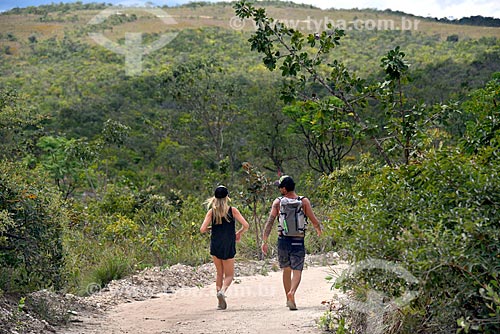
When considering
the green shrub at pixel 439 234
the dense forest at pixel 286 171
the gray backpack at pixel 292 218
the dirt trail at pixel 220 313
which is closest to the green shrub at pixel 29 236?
the dense forest at pixel 286 171

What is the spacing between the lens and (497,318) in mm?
4734

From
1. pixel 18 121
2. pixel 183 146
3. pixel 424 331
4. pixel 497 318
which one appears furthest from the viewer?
pixel 183 146

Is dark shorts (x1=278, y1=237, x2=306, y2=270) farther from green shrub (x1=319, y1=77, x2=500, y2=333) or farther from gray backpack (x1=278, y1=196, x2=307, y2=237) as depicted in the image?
green shrub (x1=319, y1=77, x2=500, y2=333)

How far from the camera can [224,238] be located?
9.02 m

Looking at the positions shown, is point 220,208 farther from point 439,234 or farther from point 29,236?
point 439,234

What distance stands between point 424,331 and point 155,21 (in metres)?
86.1

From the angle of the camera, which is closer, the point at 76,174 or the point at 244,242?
the point at 244,242

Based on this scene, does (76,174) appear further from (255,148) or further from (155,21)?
(155,21)

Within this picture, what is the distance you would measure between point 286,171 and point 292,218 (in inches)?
809

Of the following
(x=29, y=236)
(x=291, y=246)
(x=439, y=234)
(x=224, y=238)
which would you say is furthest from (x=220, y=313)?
(x=439, y=234)

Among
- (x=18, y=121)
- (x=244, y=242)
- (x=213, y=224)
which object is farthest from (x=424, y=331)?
(x=18, y=121)

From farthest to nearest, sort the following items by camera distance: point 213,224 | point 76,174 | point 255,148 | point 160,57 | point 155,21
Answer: point 155,21, point 160,57, point 255,148, point 76,174, point 213,224

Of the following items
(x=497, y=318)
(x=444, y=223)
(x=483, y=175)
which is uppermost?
(x=483, y=175)

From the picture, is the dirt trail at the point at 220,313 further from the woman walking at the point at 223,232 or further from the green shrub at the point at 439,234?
the green shrub at the point at 439,234
